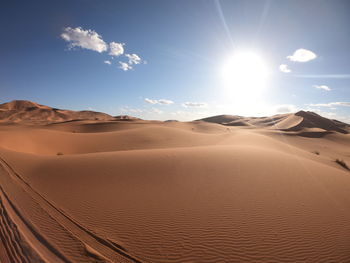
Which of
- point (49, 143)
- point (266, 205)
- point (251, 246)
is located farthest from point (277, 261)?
point (49, 143)

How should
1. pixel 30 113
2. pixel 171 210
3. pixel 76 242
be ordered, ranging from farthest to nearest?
pixel 30 113 < pixel 171 210 < pixel 76 242

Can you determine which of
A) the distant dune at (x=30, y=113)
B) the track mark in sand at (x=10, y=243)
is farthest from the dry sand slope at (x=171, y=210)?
the distant dune at (x=30, y=113)

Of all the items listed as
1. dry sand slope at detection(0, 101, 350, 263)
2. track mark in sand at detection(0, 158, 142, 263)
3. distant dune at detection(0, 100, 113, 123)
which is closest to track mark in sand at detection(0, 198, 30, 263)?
dry sand slope at detection(0, 101, 350, 263)

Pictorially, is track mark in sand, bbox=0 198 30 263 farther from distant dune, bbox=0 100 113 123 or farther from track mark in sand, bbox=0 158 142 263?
distant dune, bbox=0 100 113 123

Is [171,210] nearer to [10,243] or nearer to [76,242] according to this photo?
[76,242]

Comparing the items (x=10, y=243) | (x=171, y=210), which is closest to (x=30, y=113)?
(x=10, y=243)

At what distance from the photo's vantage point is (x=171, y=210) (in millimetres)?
5262

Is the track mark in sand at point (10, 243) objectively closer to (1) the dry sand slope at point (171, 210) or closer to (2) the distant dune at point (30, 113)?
(1) the dry sand slope at point (171, 210)

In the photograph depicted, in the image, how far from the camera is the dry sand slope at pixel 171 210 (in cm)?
385

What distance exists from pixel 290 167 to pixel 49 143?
796 inches

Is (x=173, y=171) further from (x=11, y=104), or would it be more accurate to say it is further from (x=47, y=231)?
(x=11, y=104)

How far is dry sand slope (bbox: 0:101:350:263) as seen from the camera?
3846 millimetres

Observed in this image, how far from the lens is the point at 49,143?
58.3 ft

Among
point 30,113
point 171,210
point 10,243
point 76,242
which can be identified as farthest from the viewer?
point 30,113
